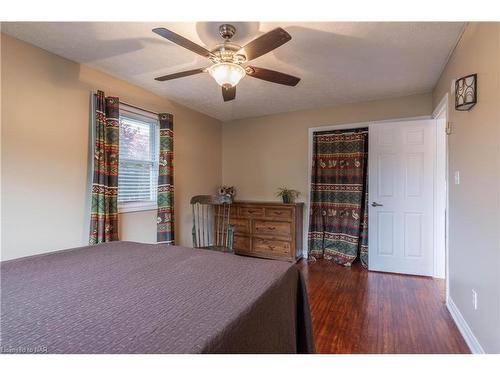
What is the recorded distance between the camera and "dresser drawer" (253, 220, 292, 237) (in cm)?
364

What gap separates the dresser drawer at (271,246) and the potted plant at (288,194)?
25.9 inches

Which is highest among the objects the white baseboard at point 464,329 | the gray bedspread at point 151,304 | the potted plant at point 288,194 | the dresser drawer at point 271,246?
the potted plant at point 288,194

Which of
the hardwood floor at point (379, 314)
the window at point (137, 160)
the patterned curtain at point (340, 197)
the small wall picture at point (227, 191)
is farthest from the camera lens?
the small wall picture at point (227, 191)

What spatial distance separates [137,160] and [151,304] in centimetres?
250

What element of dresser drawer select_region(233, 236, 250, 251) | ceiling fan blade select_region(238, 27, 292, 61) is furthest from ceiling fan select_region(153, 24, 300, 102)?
dresser drawer select_region(233, 236, 250, 251)

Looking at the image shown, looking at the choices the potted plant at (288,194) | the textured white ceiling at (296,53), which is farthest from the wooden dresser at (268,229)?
the textured white ceiling at (296,53)

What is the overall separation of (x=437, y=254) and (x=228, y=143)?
3429mm

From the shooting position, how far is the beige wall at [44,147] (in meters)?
1.91

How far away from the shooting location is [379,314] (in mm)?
2145

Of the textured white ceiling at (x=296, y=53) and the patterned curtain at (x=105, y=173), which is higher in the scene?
the textured white ceiling at (x=296, y=53)

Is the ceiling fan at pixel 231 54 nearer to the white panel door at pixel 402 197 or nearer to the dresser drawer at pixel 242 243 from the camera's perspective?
the white panel door at pixel 402 197

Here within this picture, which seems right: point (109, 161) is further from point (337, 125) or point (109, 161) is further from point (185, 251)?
point (337, 125)

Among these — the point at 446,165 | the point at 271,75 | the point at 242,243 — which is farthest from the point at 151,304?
A: the point at 242,243

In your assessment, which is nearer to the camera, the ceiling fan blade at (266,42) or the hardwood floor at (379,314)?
the ceiling fan blade at (266,42)
